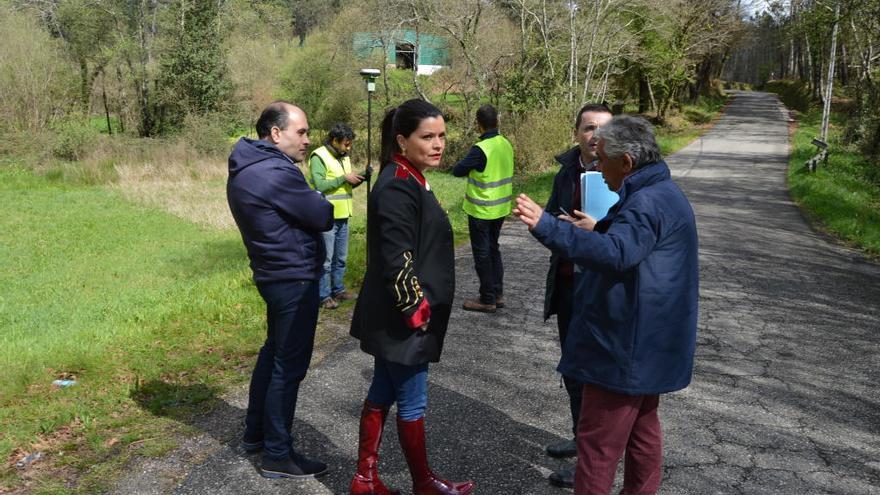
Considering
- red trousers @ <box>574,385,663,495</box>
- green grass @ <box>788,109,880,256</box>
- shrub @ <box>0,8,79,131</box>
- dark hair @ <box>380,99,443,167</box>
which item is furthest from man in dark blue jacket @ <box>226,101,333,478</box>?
shrub @ <box>0,8,79,131</box>

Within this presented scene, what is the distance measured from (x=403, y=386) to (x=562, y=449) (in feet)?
4.04

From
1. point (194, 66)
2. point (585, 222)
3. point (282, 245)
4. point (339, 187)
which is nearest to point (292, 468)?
point (282, 245)

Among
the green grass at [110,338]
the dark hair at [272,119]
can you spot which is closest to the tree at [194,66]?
the green grass at [110,338]

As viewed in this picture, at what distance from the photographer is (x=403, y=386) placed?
3.21 m

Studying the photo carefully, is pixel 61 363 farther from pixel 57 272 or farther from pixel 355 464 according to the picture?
pixel 57 272

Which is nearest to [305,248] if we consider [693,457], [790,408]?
[693,457]

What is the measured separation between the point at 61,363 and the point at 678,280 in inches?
182

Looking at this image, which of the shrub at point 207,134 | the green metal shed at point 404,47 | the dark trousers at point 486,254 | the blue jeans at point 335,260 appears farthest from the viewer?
the shrub at point 207,134

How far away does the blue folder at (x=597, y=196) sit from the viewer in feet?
11.0

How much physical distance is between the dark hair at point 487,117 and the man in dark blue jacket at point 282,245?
9.58ft

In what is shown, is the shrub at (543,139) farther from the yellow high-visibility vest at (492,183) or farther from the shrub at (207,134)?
the shrub at (207,134)

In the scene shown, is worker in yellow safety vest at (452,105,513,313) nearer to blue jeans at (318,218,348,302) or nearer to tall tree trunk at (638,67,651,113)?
blue jeans at (318,218,348,302)

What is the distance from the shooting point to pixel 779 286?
8.05 metres

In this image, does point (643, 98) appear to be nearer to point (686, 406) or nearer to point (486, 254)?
point (486, 254)
